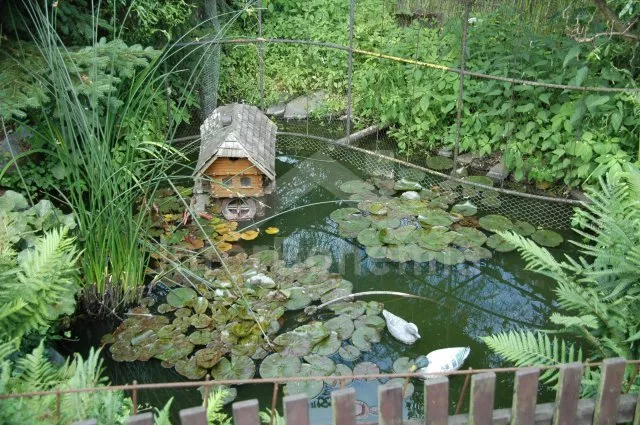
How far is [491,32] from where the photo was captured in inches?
250

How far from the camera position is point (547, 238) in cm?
493

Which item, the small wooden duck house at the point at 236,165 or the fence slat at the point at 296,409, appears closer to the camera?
the fence slat at the point at 296,409

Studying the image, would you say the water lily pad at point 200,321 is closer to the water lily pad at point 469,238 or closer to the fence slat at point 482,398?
the water lily pad at point 469,238

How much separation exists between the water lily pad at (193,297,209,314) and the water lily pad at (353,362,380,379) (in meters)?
1.02

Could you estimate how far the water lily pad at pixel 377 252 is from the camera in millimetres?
4727

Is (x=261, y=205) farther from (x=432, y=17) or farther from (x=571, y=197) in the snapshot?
(x=432, y=17)

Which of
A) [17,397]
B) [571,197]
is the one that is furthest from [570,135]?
[17,397]

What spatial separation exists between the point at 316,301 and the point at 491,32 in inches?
135

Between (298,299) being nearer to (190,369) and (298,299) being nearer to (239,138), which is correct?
(190,369)

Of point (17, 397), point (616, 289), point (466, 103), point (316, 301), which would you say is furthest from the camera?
point (466, 103)

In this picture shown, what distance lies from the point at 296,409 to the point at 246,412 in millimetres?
150

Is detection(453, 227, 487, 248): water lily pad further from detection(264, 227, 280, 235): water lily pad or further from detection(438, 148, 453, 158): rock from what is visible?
detection(438, 148, 453, 158): rock

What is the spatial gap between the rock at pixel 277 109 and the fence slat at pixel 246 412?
5.50 m

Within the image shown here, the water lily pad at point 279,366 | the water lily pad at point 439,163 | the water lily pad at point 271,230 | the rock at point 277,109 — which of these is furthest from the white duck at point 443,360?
the rock at point 277,109
